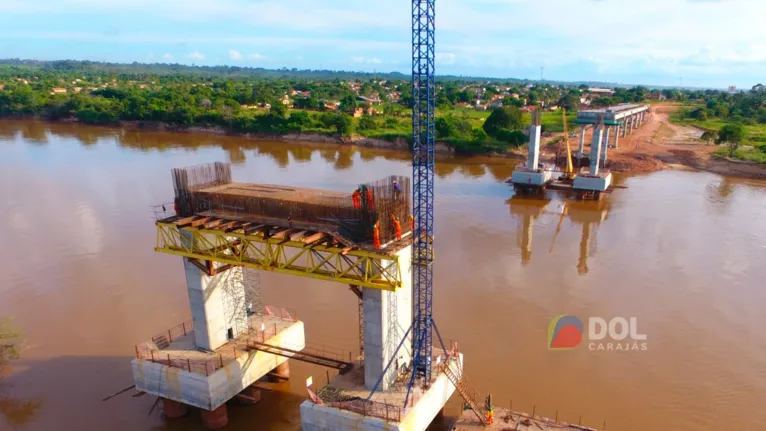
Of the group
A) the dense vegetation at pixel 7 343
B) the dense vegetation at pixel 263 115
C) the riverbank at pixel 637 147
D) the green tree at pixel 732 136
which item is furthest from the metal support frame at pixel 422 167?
the green tree at pixel 732 136

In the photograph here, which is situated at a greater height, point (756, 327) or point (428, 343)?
point (428, 343)

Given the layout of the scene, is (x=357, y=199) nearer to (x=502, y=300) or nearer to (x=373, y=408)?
(x=373, y=408)

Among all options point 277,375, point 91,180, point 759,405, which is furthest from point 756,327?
point 91,180

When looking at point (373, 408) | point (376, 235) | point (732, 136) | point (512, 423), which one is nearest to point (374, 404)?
point (373, 408)

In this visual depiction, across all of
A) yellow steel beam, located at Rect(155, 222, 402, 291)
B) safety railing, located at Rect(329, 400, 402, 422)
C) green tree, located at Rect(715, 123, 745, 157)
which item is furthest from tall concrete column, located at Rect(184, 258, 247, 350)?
green tree, located at Rect(715, 123, 745, 157)

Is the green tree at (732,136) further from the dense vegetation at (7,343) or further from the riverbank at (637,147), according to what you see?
the dense vegetation at (7,343)

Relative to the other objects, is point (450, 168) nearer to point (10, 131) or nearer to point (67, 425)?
point (67, 425)
